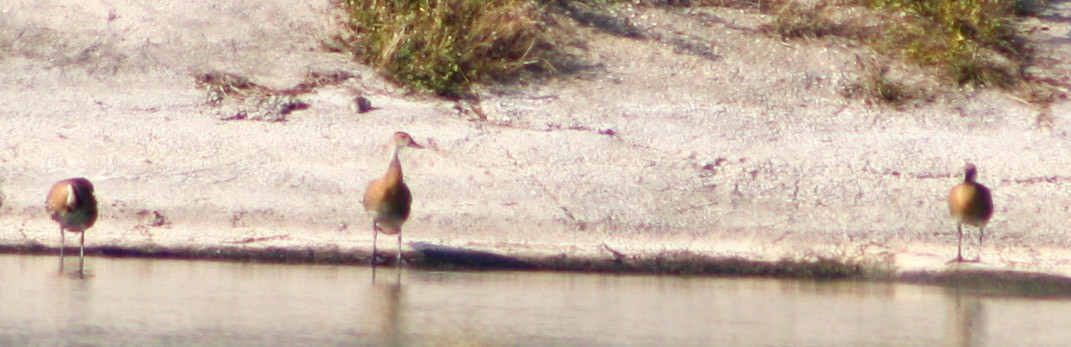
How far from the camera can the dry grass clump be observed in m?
14.9

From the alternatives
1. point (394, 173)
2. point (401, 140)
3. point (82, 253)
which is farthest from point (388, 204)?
point (82, 253)

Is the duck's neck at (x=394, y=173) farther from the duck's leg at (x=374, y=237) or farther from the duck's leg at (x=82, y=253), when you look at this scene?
the duck's leg at (x=82, y=253)

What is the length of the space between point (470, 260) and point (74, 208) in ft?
8.16

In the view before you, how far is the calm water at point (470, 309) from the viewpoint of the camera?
899 centimetres

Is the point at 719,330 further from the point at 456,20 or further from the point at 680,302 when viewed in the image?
the point at 456,20

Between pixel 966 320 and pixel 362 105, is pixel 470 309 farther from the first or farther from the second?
pixel 362 105

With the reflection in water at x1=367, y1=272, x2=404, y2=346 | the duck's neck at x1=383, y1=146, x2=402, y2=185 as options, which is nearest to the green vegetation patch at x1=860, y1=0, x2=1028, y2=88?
the duck's neck at x1=383, y1=146, x2=402, y2=185

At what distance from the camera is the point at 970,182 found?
12516mm

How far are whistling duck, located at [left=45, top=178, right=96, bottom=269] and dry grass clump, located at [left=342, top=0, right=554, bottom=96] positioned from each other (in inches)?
150

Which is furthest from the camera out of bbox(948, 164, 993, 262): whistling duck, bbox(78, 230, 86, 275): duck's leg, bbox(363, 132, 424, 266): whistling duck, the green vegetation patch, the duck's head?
the green vegetation patch

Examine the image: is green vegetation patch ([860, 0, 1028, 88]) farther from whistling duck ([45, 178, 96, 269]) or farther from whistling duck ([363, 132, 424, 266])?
whistling duck ([45, 178, 96, 269])

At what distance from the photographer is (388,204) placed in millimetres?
11883

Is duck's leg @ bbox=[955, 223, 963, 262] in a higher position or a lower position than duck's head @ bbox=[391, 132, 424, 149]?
lower

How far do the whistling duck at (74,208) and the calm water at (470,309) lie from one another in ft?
0.65
